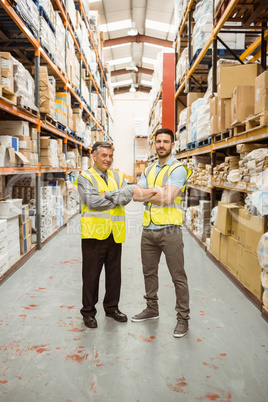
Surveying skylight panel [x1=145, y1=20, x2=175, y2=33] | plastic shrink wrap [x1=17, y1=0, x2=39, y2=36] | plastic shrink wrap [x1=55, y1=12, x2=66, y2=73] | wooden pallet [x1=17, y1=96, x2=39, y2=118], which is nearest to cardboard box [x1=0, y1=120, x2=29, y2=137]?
wooden pallet [x1=17, y1=96, x2=39, y2=118]

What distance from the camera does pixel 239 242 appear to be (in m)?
3.81

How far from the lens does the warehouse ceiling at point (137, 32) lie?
13.5 m

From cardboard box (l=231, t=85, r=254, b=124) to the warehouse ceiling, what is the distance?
11133 millimetres

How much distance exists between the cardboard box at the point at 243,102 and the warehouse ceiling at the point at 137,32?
11.1 m

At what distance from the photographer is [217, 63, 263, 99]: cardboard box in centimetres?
441

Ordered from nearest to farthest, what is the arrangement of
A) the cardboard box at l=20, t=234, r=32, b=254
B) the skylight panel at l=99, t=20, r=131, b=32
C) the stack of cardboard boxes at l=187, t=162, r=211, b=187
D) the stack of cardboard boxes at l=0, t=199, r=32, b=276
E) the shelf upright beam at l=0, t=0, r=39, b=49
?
the shelf upright beam at l=0, t=0, r=39, b=49 < the stack of cardboard boxes at l=0, t=199, r=32, b=276 < the cardboard box at l=20, t=234, r=32, b=254 < the stack of cardboard boxes at l=187, t=162, r=211, b=187 < the skylight panel at l=99, t=20, r=131, b=32

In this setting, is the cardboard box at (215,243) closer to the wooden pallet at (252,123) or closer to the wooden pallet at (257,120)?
the wooden pallet at (252,123)

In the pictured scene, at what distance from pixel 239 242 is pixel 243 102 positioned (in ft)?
5.43

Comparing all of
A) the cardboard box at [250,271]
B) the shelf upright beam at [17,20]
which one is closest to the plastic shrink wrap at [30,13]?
the shelf upright beam at [17,20]

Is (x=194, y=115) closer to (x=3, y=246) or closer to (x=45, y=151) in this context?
(x=45, y=151)

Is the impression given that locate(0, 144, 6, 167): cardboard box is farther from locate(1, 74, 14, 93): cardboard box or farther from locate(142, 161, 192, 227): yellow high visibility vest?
locate(142, 161, 192, 227): yellow high visibility vest

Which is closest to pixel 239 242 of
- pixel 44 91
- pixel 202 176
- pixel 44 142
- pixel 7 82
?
pixel 202 176

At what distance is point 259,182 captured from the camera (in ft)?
10.6

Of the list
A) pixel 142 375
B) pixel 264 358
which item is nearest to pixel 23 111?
pixel 142 375
